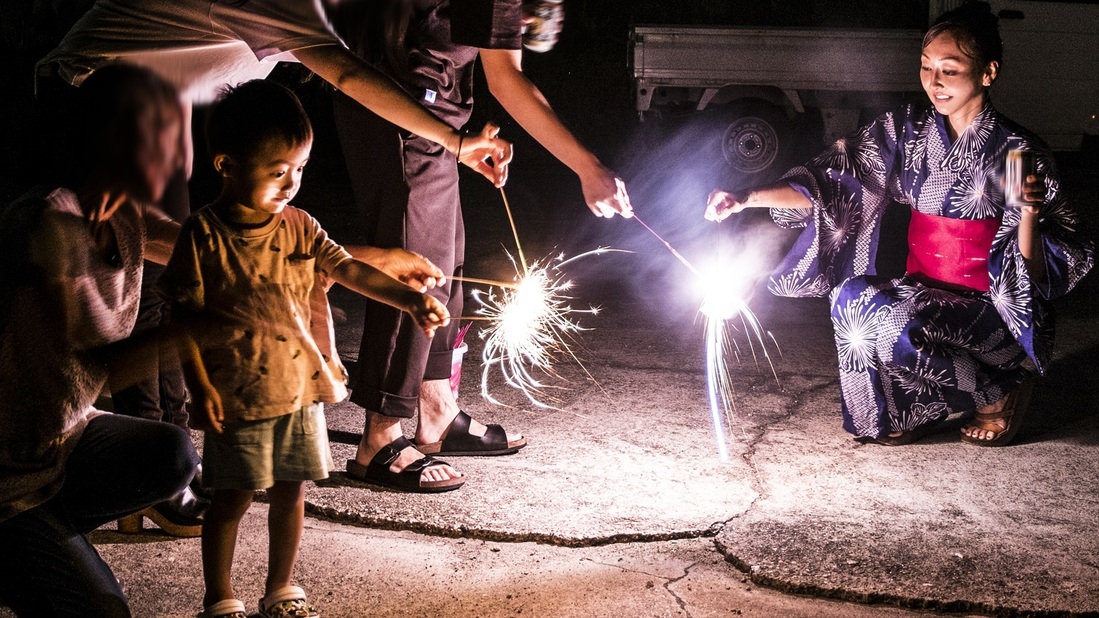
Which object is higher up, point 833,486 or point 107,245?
point 107,245

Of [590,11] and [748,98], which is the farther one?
[590,11]

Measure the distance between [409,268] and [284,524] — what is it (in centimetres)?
67

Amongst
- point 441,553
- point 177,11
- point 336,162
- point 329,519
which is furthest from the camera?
point 336,162

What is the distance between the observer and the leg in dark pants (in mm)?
2195

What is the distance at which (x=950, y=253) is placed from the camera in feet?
13.2

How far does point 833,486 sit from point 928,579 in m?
0.71

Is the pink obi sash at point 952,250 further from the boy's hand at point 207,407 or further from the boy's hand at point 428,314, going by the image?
the boy's hand at point 207,407

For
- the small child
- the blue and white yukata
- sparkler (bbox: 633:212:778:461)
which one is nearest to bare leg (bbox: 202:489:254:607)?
the small child

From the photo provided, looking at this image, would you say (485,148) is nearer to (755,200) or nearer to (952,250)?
(755,200)

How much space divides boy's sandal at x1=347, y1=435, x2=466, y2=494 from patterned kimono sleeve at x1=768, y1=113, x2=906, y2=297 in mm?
1748

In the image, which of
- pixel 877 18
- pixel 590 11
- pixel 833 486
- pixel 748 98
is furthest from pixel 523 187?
pixel 833 486

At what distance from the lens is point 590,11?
1838 centimetres

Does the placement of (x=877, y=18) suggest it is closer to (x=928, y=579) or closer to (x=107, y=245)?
(x=928, y=579)

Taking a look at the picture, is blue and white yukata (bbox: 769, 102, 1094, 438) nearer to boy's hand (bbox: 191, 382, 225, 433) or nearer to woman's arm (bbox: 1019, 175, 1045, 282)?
woman's arm (bbox: 1019, 175, 1045, 282)
